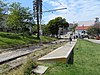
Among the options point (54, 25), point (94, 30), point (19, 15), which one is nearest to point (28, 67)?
point (19, 15)

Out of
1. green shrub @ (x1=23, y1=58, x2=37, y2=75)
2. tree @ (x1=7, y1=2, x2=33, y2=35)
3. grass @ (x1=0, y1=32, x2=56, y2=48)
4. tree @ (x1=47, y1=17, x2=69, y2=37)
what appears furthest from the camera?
tree @ (x1=47, y1=17, x2=69, y2=37)

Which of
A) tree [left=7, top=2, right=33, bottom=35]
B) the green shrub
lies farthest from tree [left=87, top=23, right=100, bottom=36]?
the green shrub

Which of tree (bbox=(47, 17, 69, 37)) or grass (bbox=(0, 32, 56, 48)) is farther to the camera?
tree (bbox=(47, 17, 69, 37))

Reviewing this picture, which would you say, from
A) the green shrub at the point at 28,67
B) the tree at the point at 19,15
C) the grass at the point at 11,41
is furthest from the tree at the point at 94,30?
the green shrub at the point at 28,67

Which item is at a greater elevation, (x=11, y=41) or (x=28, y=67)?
(x=28, y=67)

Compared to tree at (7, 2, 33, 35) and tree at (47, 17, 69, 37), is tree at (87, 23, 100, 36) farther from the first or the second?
tree at (7, 2, 33, 35)

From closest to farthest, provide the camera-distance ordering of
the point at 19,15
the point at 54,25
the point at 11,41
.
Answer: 1. the point at 11,41
2. the point at 19,15
3. the point at 54,25

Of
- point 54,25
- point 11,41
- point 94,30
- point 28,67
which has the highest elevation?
point 54,25

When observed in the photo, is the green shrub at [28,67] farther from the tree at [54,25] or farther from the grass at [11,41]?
the tree at [54,25]

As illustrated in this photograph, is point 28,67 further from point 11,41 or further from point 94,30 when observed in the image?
point 94,30

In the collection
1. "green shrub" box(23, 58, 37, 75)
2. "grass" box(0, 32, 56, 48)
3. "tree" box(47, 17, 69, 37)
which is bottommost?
"grass" box(0, 32, 56, 48)

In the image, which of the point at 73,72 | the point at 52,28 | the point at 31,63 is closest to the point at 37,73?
the point at 31,63

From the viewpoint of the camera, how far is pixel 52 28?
9600 cm

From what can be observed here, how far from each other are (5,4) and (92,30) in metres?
90.8
